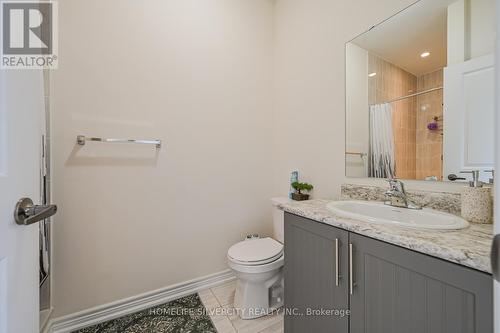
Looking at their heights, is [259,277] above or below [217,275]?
above

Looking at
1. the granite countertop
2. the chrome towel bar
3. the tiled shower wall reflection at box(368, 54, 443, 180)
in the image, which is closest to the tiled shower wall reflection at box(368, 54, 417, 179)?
the tiled shower wall reflection at box(368, 54, 443, 180)

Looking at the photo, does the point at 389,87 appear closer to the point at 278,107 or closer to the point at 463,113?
the point at 463,113

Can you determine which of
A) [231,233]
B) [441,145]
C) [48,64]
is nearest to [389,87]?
[441,145]

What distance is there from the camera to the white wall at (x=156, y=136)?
1.30 meters

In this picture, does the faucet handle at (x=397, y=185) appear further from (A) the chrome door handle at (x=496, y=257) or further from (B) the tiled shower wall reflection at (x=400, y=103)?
(A) the chrome door handle at (x=496, y=257)

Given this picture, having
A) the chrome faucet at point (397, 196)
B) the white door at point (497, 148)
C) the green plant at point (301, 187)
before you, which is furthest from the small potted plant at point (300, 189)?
the white door at point (497, 148)

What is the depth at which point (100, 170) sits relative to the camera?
54.1 inches

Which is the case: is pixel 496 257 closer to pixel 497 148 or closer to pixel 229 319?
pixel 497 148

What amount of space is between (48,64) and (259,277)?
1.85m

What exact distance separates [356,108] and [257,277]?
4.24 ft

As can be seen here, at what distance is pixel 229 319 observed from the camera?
1395mm

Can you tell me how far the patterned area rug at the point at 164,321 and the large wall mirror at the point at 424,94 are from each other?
1406 millimetres

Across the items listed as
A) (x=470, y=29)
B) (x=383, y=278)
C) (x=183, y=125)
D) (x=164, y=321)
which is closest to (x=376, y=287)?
(x=383, y=278)

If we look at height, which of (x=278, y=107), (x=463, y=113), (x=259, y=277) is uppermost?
(x=278, y=107)
